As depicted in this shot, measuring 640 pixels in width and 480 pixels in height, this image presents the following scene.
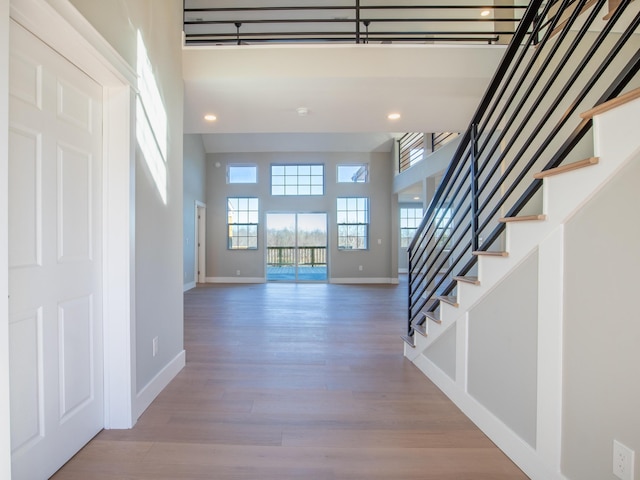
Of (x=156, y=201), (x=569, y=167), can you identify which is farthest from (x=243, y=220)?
(x=569, y=167)

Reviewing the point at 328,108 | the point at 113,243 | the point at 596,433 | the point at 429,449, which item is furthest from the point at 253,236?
the point at 596,433

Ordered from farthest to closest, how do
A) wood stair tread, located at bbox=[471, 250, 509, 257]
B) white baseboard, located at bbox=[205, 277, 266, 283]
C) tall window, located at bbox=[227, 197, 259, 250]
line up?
tall window, located at bbox=[227, 197, 259, 250] → white baseboard, located at bbox=[205, 277, 266, 283] → wood stair tread, located at bbox=[471, 250, 509, 257]

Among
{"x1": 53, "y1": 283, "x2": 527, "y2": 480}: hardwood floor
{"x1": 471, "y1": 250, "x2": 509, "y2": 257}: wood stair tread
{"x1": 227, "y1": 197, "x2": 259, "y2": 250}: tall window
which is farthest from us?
{"x1": 227, "y1": 197, "x2": 259, "y2": 250}: tall window

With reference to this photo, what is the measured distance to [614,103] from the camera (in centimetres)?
103

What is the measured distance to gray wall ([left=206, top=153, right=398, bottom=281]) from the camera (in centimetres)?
815

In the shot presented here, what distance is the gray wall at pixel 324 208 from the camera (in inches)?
321

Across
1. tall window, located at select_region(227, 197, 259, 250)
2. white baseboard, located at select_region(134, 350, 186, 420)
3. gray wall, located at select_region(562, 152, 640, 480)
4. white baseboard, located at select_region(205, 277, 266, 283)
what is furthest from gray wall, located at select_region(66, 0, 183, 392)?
tall window, located at select_region(227, 197, 259, 250)

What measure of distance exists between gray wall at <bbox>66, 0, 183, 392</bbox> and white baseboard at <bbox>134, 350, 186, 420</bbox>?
0.03 metres

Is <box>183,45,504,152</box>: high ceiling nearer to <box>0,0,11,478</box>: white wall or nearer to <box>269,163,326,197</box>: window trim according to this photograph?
<box>0,0,11,478</box>: white wall

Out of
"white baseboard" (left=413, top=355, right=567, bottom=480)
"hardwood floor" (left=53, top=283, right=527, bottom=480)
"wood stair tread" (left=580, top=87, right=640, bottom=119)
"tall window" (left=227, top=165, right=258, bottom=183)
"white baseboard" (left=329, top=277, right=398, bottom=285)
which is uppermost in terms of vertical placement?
"tall window" (left=227, top=165, right=258, bottom=183)

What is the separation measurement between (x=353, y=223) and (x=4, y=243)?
7.54 metres

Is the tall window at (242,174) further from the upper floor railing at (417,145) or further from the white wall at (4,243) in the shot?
the white wall at (4,243)

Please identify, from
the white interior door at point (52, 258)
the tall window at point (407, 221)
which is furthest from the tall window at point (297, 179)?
the white interior door at point (52, 258)

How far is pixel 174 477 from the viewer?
1.38 m
